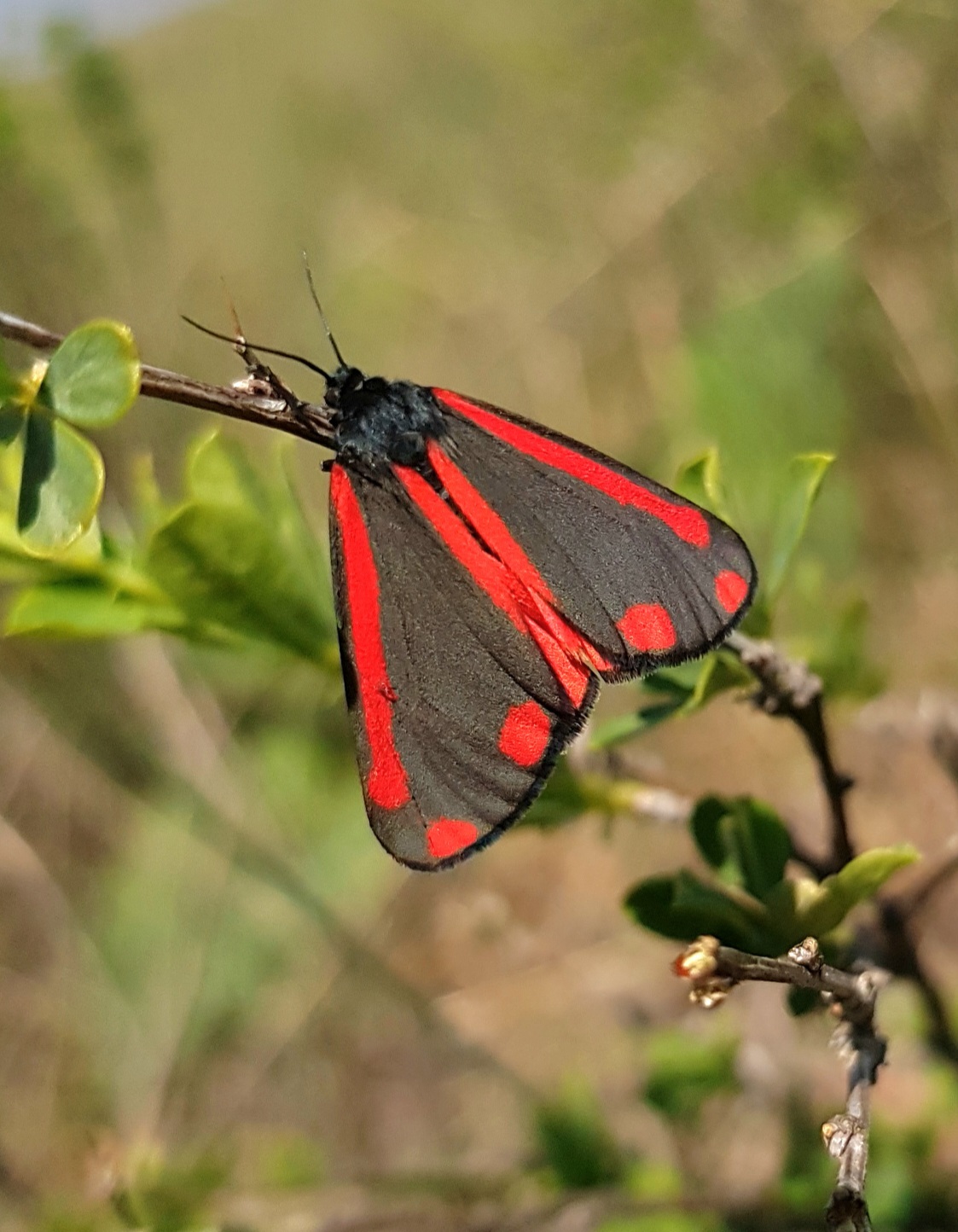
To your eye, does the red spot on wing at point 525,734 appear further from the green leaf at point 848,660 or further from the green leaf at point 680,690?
the green leaf at point 848,660

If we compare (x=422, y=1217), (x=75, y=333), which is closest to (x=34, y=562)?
(x=75, y=333)

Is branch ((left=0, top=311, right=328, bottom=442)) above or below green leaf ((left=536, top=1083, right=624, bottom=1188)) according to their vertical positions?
above

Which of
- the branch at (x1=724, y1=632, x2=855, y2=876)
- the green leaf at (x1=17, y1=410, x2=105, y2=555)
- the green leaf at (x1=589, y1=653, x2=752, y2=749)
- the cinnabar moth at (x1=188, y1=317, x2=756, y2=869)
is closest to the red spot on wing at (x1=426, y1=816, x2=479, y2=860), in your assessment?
the cinnabar moth at (x1=188, y1=317, x2=756, y2=869)

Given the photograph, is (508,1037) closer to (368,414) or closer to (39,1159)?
(39,1159)

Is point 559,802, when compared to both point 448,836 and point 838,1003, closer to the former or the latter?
point 448,836

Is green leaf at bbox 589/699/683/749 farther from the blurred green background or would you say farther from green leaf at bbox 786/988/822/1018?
the blurred green background
